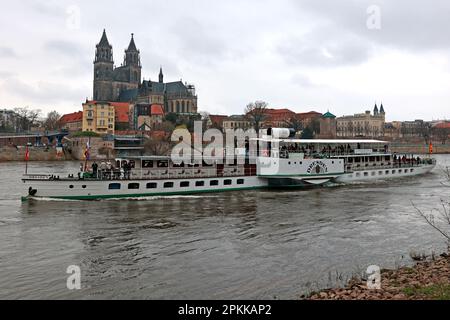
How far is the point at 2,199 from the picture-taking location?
3462cm

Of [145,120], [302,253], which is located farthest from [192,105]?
[302,253]

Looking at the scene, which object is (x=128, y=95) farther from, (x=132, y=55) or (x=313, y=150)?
(x=313, y=150)

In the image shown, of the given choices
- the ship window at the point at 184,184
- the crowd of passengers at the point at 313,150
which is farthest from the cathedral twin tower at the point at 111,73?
the ship window at the point at 184,184

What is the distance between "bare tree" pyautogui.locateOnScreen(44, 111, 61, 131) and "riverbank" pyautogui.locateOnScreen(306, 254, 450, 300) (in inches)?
6490

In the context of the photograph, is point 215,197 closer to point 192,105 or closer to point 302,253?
point 302,253

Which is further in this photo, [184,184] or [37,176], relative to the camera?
[184,184]

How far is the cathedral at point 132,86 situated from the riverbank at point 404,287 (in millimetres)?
155300

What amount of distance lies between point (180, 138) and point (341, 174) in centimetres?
6034

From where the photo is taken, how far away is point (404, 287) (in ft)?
43.4

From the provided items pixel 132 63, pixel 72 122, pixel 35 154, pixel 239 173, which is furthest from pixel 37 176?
pixel 132 63

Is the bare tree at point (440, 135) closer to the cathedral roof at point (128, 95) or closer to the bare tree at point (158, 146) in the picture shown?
the bare tree at point (158, 146)

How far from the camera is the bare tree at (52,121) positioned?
164m

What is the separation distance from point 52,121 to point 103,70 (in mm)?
34482
